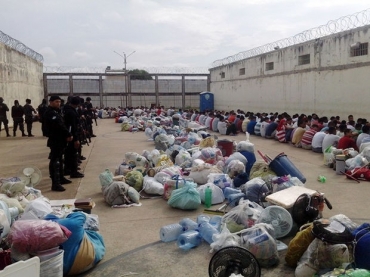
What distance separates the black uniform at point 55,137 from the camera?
6.09 meters

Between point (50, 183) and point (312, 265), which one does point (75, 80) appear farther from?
point (312, 265)

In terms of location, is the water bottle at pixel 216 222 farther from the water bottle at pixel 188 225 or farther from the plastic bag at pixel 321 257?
the plastic bag at pixel 321 257

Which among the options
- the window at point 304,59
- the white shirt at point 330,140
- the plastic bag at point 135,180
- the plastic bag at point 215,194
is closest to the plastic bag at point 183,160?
the plastic bag at point 135,180

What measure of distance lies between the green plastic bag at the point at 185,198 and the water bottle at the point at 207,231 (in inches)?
37.7

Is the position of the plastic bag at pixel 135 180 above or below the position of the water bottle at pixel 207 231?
above

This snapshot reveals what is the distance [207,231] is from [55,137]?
3456mm

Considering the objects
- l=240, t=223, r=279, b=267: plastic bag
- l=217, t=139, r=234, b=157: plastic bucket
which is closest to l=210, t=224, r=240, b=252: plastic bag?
l=240, t=223, r=279, b=267: plastic bag

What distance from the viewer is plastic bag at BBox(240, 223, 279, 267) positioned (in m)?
3.46

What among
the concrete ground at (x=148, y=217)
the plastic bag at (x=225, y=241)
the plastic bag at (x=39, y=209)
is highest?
the plastic bag at (x=39, y=209)

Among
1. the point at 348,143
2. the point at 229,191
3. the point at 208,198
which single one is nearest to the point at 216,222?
the point at 208,198

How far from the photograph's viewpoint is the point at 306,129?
10.9 meters

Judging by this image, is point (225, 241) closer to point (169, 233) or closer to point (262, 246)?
point (262, 246)

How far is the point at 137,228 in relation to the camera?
4559mm

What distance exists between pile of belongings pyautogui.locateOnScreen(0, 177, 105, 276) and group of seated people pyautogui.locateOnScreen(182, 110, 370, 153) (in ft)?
21.9
